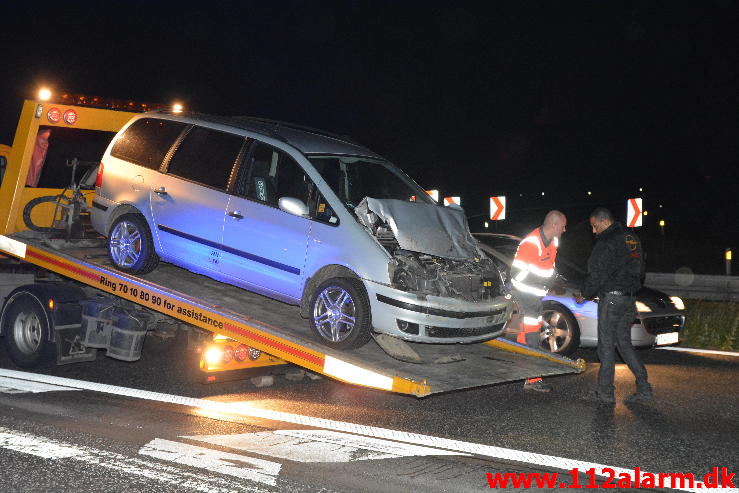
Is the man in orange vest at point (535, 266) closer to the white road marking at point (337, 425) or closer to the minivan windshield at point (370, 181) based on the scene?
the minivan windshield at point (370, 181)

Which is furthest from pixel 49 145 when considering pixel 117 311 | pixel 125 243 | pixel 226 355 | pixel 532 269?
pixel 532 269

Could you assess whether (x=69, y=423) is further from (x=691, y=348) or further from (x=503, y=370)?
(x=691, y=348)

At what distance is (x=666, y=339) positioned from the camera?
1005cm

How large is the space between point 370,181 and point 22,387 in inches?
148

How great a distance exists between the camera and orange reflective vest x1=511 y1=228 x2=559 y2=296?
27.9 feet

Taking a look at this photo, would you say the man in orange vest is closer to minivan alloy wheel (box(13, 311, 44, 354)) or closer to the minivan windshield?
the minivan windshield

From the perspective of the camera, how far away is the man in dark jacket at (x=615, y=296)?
7.75m

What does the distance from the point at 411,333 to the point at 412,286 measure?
39 centimetres

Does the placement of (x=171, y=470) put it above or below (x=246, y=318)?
below

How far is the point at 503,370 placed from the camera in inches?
288

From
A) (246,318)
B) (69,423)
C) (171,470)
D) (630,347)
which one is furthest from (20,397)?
(630,347)

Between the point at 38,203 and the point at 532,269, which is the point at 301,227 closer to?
the point at 532,269

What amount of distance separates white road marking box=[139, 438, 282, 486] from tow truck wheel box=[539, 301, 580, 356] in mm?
5773

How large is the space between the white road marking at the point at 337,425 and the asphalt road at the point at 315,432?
17mm
